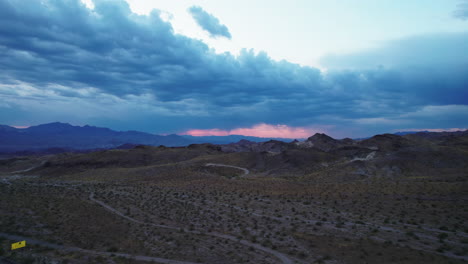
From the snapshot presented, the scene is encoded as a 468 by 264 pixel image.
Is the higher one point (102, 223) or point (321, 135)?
point (321, 135)

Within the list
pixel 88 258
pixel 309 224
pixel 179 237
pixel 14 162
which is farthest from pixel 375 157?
pixel 14 162

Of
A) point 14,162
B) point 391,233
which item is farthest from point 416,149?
point 14,162

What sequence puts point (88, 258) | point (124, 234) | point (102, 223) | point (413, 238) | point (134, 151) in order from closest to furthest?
point (88, 258)
point (413, 238)
point (124, 234)
point (102, 223)
point (134, 151)

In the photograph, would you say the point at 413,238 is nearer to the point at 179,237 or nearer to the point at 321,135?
→ the point at 179,237

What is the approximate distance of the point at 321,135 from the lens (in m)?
147

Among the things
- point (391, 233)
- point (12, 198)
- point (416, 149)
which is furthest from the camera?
point (416, 149)

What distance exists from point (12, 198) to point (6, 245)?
1838cm

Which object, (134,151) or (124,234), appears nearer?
(124,234)

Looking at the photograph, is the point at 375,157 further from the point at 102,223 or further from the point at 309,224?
the point at 102,223

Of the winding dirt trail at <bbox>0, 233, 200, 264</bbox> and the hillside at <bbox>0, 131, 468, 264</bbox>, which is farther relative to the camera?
the hillside at <bbox>0, 131, 468, 264</bbox>

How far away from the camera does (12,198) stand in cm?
3222

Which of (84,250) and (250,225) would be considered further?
(250,225)

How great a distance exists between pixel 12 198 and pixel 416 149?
82855mm

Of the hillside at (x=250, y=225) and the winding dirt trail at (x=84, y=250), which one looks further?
the hillside at (x=250, y=225)
